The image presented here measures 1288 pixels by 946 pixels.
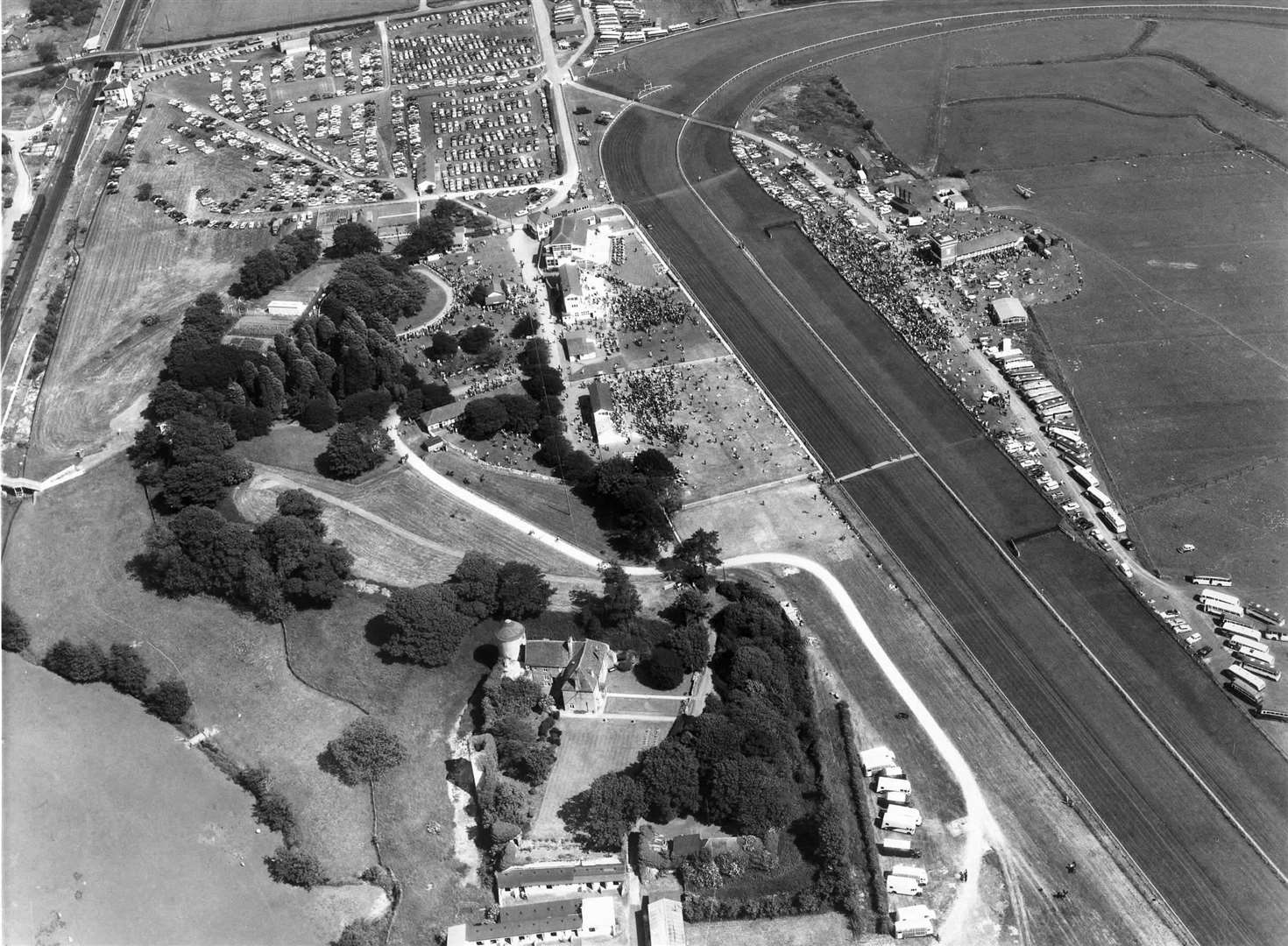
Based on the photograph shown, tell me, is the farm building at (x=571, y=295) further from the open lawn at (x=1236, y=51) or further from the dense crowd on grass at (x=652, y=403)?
the open lawn at (x=1236, y=51)

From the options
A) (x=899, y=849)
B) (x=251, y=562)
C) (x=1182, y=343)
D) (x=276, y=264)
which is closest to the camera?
(x=899, y=849)

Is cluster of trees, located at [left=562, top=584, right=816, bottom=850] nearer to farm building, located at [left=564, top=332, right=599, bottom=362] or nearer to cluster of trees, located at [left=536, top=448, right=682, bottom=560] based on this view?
cluster of trees, located at [left=536, top=448, right=682, bottom=560]

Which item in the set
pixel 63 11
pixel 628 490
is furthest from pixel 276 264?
pixel 63 11

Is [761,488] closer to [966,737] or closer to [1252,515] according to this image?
[966,737]

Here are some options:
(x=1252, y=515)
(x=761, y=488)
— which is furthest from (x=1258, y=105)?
(x=761, y=488)

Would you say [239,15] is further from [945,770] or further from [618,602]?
Result: [945,770]

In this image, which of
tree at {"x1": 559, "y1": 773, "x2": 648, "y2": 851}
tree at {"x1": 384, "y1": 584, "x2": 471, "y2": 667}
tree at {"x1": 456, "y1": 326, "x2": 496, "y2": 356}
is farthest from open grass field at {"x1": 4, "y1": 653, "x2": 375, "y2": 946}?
tree at {"x1": 456, "y1": 326, "x2": 496, "y2": 356}

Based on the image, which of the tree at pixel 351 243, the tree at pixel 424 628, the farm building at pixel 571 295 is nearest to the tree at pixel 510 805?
the tree at pixel 424 628
